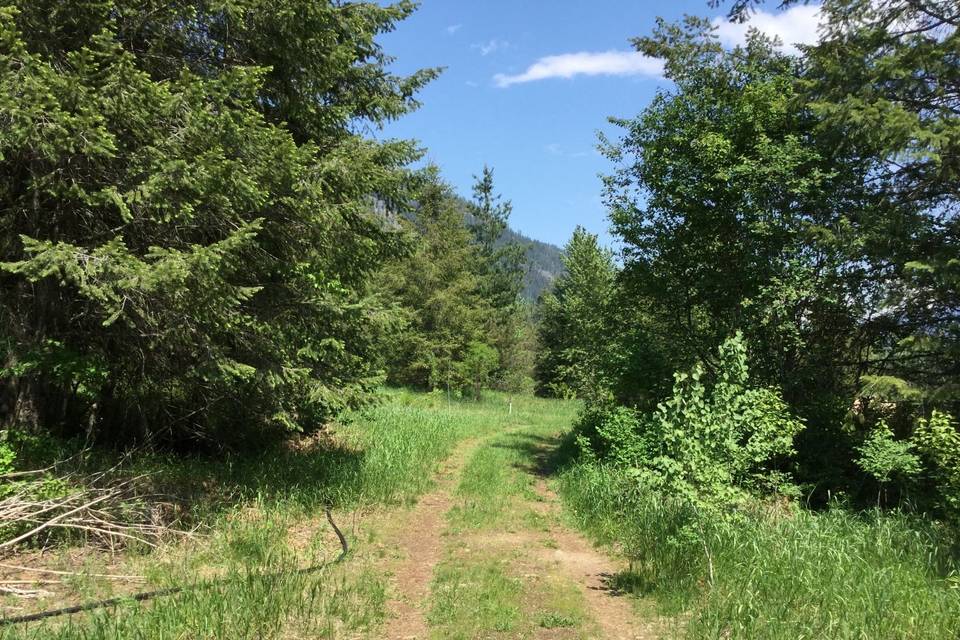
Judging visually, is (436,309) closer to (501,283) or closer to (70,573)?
(501,283)

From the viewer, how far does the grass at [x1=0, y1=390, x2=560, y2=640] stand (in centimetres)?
447

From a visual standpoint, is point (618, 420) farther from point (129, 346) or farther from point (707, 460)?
point (129, 346)

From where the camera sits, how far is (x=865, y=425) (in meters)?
10.4

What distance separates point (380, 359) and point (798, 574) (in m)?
7.08

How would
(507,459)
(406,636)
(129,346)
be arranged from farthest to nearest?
(507,459) → (129,346) → (406,636)

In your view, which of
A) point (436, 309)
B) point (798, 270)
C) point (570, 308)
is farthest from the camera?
point (570, 308)

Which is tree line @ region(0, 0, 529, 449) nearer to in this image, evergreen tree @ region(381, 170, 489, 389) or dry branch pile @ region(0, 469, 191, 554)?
dry branch pile @ region(0, 469, 191, 554)

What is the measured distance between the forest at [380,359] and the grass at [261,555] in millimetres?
41

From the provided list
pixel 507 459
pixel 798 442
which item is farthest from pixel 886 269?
pixel 507 459

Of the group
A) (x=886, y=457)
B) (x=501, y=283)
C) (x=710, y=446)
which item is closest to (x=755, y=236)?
(x=886, y=457)

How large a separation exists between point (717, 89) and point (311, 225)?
9.07 meters

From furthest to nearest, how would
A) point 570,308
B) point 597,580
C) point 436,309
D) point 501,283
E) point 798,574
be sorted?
1. point 501,283
2. point 570,308
3. point 436,309
4. point 597,580
5. point 798,574

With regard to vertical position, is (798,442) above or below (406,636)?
above

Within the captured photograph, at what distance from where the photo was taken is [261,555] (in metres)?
6.30
